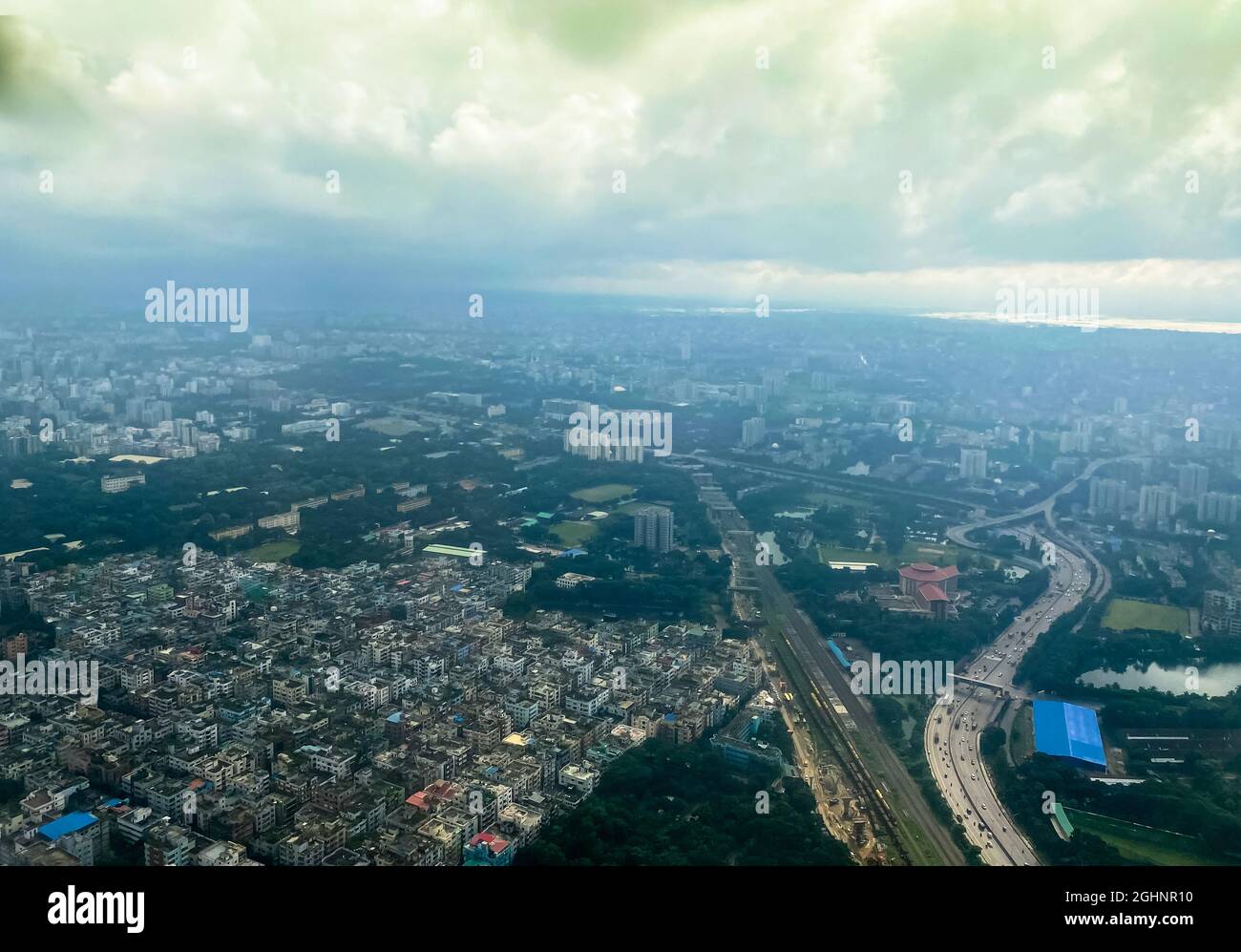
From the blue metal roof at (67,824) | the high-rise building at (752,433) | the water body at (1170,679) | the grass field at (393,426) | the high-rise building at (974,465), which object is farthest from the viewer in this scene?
the high-rise building at (752,433)

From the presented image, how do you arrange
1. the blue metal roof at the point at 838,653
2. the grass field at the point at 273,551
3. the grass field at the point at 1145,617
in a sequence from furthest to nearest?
the grass field at the point at 273,551
the grass field at the point at 1145,617
the blue metal roof at the point at 838,653

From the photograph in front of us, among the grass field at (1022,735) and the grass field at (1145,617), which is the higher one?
the grass field at (1145,617)

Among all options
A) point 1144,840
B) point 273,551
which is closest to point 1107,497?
point 1144,840

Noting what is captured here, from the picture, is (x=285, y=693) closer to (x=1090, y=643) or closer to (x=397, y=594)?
(x=397, y=594)

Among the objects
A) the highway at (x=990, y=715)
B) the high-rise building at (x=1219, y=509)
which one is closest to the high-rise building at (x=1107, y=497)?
the high-rise building at (x=1219, y=509)

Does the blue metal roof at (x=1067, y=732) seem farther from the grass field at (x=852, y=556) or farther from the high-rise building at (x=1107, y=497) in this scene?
the high-rise building at (x=1107, y=497)
